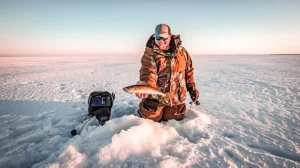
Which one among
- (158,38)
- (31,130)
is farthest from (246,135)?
(31,130)

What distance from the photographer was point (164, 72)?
120 inches

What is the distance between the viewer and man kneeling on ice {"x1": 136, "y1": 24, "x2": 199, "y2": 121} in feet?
9.58

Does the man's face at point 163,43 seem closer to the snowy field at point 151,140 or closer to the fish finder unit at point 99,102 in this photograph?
the snowy field at point 151,140

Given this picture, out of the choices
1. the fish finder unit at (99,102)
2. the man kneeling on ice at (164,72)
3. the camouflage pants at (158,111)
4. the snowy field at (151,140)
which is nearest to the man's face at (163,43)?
the man kneeling on ice at (164,72)

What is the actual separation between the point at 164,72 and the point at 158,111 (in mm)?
807

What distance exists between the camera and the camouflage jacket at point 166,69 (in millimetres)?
2949

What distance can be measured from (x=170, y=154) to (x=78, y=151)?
1.31 m

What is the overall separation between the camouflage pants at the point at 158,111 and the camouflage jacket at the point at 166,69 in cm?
13

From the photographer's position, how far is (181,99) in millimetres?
3303

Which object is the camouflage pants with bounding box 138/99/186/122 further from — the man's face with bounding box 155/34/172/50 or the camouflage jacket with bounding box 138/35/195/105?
the man's face with bounding box 155/34/172/50

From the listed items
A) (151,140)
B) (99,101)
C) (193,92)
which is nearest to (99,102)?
(99,101)

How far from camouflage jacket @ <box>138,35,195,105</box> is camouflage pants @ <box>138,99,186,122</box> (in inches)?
5.3

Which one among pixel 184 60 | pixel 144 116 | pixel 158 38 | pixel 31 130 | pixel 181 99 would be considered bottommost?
pixel 31 130

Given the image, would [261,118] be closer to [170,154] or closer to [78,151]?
[170,154]
